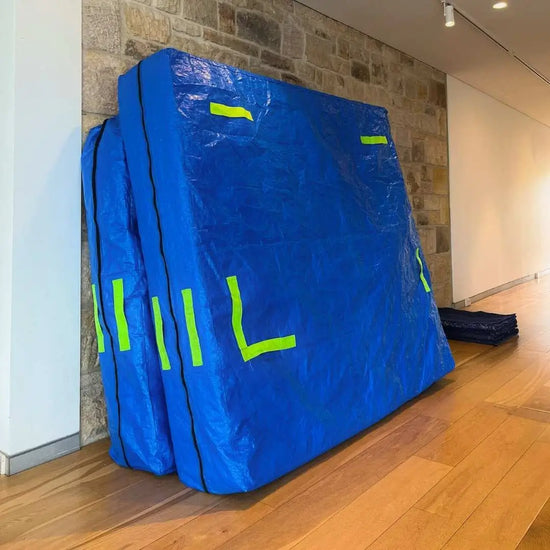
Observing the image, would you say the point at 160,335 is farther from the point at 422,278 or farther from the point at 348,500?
the point at 422,278

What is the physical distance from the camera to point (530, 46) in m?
3.76

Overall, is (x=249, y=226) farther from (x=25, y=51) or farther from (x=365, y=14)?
(x=365, y=14)

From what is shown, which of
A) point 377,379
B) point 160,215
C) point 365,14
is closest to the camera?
point 160,215

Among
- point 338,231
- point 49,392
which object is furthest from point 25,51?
point 338,231

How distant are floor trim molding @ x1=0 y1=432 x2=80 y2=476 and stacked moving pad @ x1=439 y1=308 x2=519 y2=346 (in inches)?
103

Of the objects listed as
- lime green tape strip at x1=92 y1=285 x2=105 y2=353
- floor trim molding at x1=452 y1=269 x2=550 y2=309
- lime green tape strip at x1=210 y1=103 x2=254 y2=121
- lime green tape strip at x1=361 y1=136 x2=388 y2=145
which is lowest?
floor trim molding at x1=452 y1=269 x2=550 y2=309

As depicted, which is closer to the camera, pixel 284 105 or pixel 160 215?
pixel 160 215

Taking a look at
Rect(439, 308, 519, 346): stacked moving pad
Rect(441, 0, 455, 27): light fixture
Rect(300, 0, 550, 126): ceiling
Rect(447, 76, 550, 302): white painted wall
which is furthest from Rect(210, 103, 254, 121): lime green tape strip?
Rect(447, 76, 550, 302): white painted wall

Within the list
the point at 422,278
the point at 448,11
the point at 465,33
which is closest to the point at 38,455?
the point at 422,278

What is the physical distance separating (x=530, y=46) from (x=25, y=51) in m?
3.61

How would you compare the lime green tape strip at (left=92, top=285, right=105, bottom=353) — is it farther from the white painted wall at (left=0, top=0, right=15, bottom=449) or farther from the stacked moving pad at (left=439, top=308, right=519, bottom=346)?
the stacked moving pad at (left=439, top=308, right=519, bottom=346)

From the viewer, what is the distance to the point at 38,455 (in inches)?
69.3

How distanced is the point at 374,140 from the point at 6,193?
170 cm

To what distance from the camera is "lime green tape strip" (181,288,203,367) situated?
151 cm
